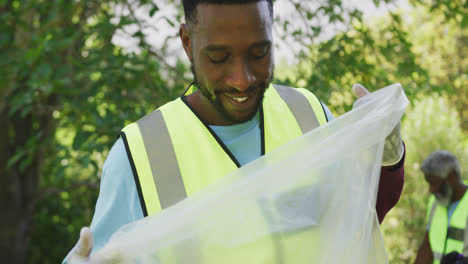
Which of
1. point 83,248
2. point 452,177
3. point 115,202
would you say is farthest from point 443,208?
point 83,248

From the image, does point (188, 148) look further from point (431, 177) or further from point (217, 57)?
point (431, 177)

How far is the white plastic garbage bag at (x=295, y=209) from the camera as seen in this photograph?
1109 millimetres

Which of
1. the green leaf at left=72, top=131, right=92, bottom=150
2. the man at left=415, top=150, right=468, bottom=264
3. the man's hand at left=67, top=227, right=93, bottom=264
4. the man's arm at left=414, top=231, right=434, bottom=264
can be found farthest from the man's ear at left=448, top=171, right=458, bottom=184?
the man's hand at left=67, top=227, right=93, bottom=264

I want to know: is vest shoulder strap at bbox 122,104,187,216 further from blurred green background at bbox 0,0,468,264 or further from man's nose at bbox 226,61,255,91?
blurred green background at bbox 0,0,468,264

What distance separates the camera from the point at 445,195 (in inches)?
152

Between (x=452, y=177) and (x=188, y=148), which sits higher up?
(x=188, y=148)

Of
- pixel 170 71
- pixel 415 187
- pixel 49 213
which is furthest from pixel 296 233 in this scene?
pixel 49 213

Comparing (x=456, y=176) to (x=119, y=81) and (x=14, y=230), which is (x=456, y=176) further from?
(x=14, y=230)

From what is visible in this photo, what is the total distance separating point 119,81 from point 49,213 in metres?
4.55

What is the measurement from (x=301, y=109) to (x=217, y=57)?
351 millimetres

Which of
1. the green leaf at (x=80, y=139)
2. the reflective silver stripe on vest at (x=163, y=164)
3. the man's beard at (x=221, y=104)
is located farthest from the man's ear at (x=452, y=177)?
the reflective silver stripe on vest at (x=163, y=164)

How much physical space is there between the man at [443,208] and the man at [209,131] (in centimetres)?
275

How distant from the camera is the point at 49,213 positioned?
285 inches

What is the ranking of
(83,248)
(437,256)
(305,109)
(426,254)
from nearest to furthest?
(83,248), (305,109), (437,256), (426,254)
